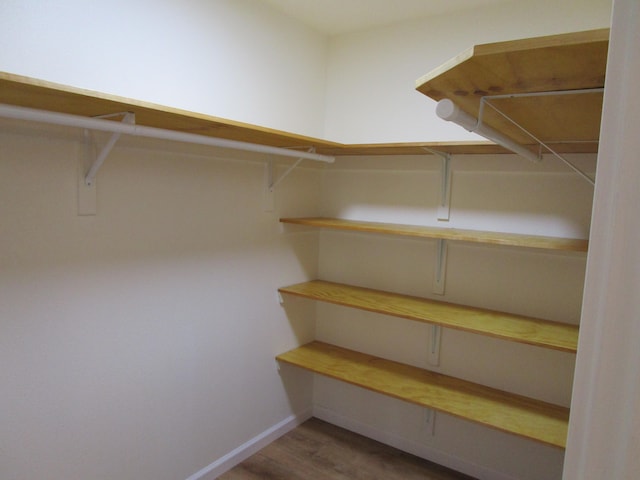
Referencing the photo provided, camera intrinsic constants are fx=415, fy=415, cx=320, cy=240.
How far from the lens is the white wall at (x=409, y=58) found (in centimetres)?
193

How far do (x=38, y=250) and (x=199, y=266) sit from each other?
699 millimetres

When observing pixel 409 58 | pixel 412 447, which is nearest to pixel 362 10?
pixel 409 58

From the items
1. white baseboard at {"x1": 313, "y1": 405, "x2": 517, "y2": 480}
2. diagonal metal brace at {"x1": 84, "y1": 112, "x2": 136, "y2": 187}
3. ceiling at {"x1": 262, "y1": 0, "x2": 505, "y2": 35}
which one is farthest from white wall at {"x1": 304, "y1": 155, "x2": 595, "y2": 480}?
diagonal metal brace at {"x1": 84, "y1": 112, "x2": 136, "y2": 187}

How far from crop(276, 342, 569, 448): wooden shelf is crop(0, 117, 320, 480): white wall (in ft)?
1.04

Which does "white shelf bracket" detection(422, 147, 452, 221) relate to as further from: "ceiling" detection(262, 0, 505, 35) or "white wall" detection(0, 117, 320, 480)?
"white wall" detection(0, 117, 320, 480)

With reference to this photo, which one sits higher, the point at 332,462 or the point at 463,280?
the point at 463,280

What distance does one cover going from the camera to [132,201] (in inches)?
66.6

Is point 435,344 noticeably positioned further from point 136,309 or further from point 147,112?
point 147,112

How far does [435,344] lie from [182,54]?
6.35 feet

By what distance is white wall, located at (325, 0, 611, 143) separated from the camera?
1.93 m

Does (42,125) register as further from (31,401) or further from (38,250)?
(31,401)

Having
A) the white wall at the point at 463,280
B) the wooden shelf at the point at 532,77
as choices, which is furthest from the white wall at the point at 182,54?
the wooden shelf at the point at 532,77

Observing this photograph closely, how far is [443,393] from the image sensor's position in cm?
209

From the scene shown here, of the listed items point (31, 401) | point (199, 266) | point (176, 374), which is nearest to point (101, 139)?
point (199, 266)
